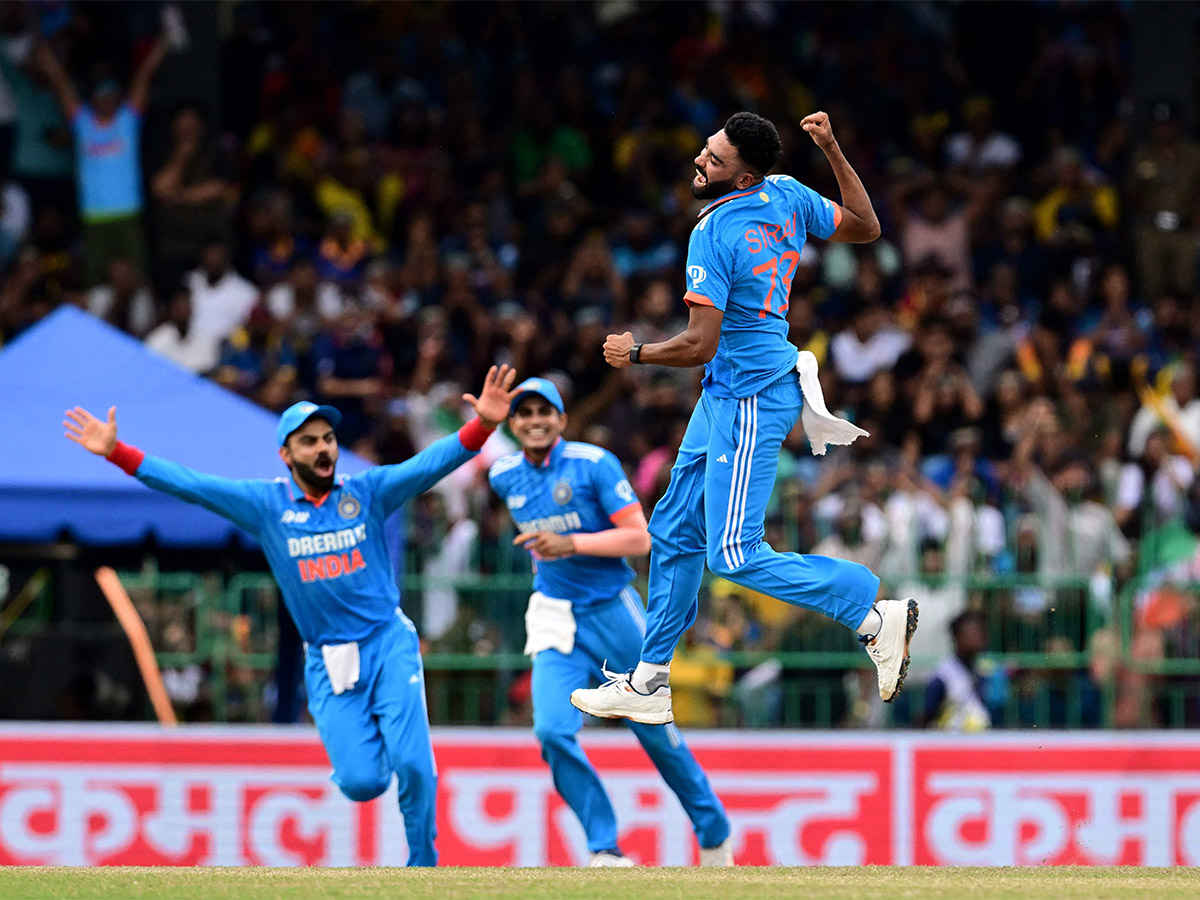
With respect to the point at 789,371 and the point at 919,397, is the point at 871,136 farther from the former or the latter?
the point at 789,371

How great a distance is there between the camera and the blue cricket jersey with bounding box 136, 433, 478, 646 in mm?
9617

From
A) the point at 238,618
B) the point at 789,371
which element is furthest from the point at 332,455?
the point at 238,618

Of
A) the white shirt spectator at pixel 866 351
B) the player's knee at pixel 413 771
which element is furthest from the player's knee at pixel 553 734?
the white shirt spectator at pixel 866 351

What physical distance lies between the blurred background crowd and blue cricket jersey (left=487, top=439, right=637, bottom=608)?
239 cm

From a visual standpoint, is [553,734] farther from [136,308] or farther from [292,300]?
[136,308]

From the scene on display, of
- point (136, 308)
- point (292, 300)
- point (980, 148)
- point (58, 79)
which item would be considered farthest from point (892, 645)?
point (58, 79)

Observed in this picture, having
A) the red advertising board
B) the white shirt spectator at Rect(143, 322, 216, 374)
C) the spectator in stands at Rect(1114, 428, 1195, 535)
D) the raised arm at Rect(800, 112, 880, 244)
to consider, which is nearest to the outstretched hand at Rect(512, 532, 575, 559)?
the raised arm at Rect(800, 112, 880, 244)

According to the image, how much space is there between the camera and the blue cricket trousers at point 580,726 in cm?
997

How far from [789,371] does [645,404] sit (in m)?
7.07

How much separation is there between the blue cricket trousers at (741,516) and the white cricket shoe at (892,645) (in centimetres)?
10

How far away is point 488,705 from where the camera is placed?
1285 cm

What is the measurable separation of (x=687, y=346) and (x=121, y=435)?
603 centimetres

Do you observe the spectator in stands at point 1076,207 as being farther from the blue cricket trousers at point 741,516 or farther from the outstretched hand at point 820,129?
the blue cricket trousers at point 741,516

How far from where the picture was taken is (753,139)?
7965 millimetres
